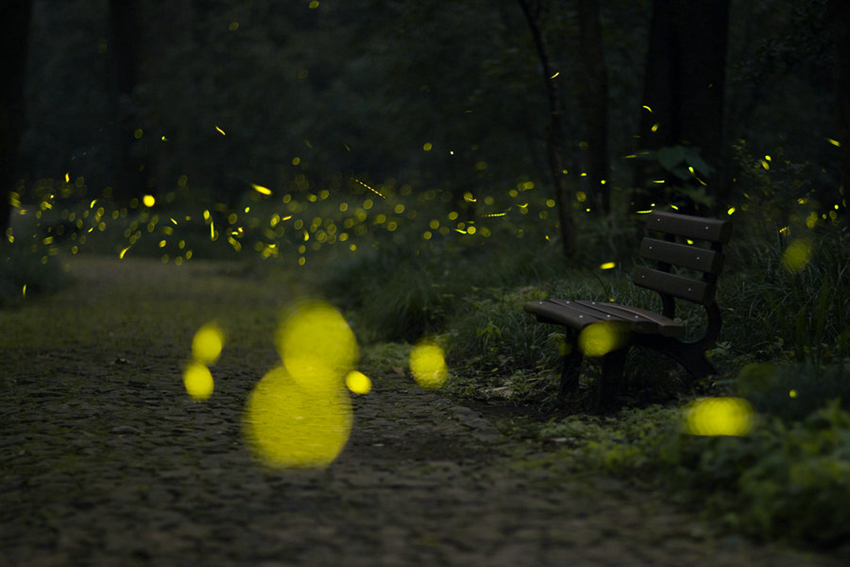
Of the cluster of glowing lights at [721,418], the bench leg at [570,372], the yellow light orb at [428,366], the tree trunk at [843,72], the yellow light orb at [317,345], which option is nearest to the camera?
the cluster of glowing lights at [721,418]

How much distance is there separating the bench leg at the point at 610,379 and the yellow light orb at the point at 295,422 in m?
1.51

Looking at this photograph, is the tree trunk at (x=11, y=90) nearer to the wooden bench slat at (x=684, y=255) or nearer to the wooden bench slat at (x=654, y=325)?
the wooden bench slat at (x=684, y=255)

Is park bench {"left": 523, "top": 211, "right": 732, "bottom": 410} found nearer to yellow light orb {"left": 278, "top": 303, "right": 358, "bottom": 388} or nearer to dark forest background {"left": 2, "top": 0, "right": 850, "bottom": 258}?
dark forest background {"left": 2, "top": 0, "right": 850, "bottom": 258}

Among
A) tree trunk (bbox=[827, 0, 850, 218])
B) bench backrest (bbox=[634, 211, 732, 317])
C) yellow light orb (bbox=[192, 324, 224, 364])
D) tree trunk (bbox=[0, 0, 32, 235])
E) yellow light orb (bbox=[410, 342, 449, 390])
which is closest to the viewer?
bench backrest (bbox=[634, 211, 732, 317])

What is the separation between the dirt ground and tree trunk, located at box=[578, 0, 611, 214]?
4.61m

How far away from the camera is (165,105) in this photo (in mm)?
20234

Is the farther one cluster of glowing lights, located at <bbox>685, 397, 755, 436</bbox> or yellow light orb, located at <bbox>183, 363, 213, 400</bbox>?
yellow light orb, located at <bbox>183, 363, 213, 400</bbox>

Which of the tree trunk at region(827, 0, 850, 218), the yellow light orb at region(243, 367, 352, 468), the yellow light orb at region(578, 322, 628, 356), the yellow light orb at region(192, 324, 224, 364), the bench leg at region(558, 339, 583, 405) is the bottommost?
the yellow light orb at region(192, 324, 224, 364)

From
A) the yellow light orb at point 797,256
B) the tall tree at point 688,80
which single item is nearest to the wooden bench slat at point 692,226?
the yellow light orb at point 797,256

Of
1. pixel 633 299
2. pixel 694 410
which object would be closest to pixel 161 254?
pixel 633 299

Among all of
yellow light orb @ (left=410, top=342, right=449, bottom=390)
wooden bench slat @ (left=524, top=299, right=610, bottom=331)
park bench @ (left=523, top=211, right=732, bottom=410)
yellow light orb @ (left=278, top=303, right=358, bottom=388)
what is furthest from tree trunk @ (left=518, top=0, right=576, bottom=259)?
park bench @ (left=523, top=211, right=732, bottom=410)

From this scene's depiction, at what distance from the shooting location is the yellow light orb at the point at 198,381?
6504 millimetres

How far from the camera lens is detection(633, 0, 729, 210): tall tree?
8.95m

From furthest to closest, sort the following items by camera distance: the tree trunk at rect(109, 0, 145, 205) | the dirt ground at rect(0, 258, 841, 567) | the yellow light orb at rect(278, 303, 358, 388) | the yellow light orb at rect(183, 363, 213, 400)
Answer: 1. the tree trunk at rect(109, 0, 145, 205)
2. the yellow light orb at rect(278, 303, 358, 388)
3. the yellow light orb at rect(183, 363, 213, 400)
4. the dirt ground at rect(0, 258, 841, 567)
